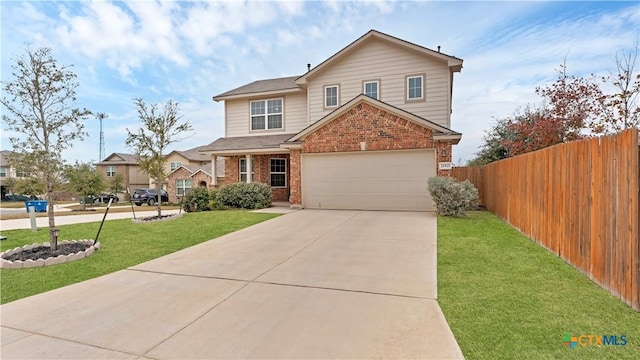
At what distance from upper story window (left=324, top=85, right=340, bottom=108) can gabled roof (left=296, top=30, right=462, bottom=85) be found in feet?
3.51

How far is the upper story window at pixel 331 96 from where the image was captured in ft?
53.1

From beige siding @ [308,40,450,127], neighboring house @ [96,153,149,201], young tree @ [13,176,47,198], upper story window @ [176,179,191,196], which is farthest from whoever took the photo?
neighboring house @ [96,153,149,201]

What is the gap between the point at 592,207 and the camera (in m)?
4.80

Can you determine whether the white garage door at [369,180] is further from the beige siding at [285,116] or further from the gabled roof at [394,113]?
Result: the beige siding at [285,116]

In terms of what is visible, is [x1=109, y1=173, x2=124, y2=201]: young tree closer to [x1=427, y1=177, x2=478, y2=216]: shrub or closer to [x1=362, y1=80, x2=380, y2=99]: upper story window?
[x1=362, y1=80, x2=380, y2=99]: upper story window

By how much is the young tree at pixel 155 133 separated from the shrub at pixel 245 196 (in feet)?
9.59

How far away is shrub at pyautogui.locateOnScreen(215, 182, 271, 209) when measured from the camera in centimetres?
1487

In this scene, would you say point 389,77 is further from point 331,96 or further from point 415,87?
point 331,96

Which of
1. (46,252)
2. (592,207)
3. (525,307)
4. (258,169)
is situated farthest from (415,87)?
(46,252)

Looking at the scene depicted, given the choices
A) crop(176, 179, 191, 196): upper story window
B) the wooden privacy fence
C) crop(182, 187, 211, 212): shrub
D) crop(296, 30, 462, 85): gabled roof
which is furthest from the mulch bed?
crop(176, 179, 191, 196): upper story window

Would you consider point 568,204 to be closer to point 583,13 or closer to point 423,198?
point 423,198

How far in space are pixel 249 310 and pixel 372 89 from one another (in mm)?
13519

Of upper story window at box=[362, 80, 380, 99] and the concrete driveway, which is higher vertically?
upper story window at box=[362, 80, 380, 99]

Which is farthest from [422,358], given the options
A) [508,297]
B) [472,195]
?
[472,195]
